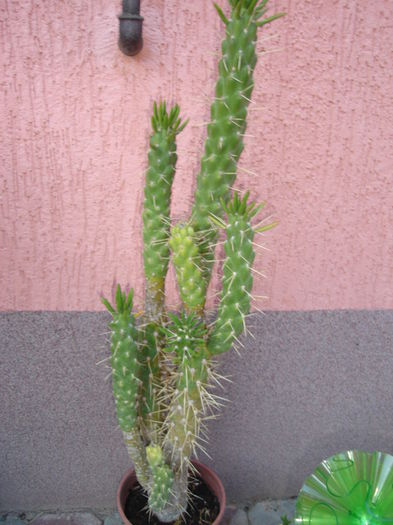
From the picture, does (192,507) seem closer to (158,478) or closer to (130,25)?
(158,478)

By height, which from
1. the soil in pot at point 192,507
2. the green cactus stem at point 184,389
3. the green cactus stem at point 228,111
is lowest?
the soil in pot at point 192,507

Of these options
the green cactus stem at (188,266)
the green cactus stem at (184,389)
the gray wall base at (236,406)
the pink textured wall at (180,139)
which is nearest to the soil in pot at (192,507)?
the green cactus stem at (184,389)

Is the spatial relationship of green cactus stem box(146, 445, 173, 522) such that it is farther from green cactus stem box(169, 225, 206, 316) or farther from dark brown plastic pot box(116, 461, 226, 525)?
green cactus stem box(169, 225, 206, 316)

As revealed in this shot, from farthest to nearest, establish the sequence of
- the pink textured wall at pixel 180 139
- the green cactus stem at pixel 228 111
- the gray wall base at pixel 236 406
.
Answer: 1. the gray wall base at pixel 236 406
2. the pink textured wall at pixel 180 139
3. the green cactus stem at pixel 228 111

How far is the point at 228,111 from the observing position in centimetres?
115

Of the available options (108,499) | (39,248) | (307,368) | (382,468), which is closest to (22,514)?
(108,499)

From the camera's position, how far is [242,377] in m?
2.09

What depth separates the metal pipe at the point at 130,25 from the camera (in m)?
1.50

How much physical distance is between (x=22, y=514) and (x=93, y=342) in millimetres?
1011

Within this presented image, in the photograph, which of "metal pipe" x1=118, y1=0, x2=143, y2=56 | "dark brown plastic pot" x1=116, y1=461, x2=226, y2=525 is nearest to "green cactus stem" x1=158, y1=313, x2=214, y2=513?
"dark brown plastic pot" x1=116, y1=461, x2=226, y2=525

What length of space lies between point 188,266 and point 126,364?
1.28ft

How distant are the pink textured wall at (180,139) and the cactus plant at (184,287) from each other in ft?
1.23

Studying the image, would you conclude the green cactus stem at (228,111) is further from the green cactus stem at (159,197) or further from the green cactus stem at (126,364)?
the green cactus stem at (126,364)

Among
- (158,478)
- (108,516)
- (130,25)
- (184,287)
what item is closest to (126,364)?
(184,287)
